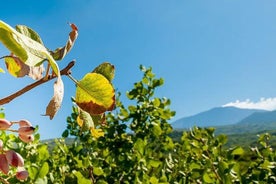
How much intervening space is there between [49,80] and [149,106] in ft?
12.1

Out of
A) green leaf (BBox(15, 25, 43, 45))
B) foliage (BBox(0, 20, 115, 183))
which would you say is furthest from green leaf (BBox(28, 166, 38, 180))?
green leaf (BBox(15, 25, 43, 45))

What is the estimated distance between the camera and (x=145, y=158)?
290 cm

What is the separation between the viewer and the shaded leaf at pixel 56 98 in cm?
51

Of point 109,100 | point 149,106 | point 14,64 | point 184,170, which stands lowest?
point 184,170

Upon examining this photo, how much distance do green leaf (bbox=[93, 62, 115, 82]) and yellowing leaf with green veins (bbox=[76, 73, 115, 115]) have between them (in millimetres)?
64

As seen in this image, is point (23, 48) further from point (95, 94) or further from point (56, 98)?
point (95, 94)

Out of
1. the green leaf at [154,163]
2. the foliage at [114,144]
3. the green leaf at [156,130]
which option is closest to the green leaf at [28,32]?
the foliage at [114,144]

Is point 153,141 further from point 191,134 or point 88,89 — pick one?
Answer: point 88,89

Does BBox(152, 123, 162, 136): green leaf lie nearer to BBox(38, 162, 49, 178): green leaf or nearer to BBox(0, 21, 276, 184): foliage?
BBox(0, 21, 276, 184): foliage

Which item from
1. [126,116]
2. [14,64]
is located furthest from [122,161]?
[14,64]

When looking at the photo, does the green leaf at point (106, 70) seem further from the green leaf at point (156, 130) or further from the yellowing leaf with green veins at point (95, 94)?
the green leaf at point (156, 130)

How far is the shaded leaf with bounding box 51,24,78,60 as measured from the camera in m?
0.60

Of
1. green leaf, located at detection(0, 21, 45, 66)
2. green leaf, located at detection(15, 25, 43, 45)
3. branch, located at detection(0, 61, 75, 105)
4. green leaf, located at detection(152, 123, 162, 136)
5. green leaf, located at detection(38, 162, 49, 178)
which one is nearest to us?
green leaf, located at detection(0, 21, 45, 66)

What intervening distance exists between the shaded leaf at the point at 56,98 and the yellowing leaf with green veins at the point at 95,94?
133 millimetres
